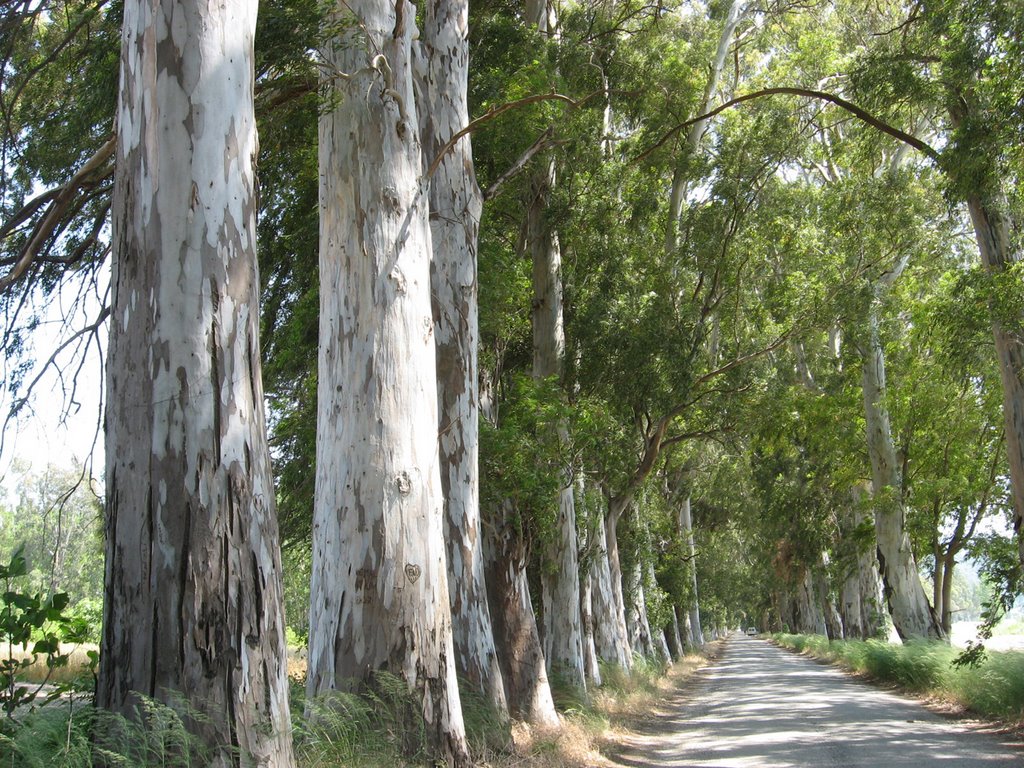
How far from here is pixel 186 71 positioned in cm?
455

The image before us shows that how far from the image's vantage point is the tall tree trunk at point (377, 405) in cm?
689

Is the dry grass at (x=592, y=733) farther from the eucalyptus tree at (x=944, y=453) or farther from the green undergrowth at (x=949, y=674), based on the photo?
the eucalyptus tree at (x=944, y=453)

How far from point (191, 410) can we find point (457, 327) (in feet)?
20.6

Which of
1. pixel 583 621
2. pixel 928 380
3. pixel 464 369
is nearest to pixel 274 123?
pixel 464 369

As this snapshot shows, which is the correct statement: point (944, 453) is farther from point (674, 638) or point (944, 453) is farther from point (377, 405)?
point (377, 405)

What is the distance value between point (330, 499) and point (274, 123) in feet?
15.6

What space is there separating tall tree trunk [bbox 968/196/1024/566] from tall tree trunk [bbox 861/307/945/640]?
7974 millimetres

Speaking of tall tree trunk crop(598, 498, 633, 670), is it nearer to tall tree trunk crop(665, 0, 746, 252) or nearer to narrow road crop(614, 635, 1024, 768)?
narrow road crop(614, 635, 1024, 768)

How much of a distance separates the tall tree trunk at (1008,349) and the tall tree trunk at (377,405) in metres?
8.08

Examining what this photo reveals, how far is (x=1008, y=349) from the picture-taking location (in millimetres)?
12266

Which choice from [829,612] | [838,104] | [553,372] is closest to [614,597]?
[553,372]

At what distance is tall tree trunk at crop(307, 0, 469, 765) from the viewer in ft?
22.6

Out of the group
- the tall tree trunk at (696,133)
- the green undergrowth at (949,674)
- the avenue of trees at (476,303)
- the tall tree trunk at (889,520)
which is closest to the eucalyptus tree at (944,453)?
the avenue of trees at (476,303)

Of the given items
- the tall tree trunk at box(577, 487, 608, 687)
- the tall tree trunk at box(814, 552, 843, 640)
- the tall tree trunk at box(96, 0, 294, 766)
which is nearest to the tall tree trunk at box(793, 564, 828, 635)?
the tall tree trunk at box(814, 552, 843, 640)
